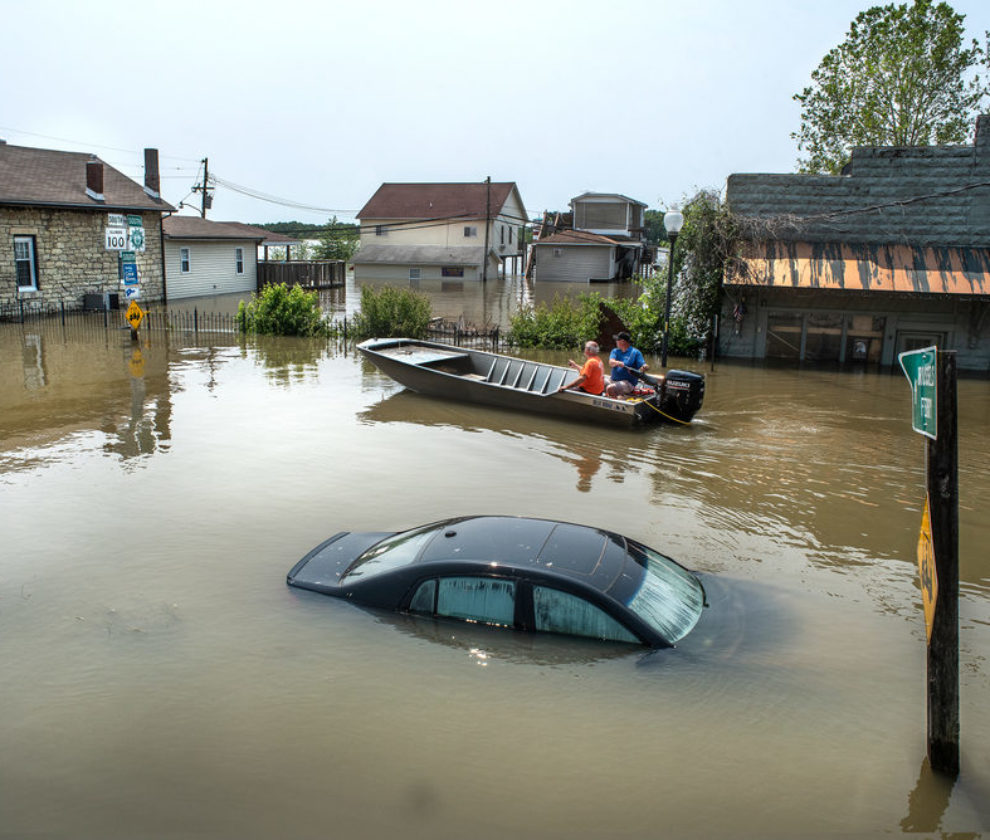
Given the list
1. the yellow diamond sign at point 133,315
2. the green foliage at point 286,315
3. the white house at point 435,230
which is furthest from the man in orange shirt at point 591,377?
the white house at point 435,230

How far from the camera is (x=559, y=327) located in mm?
26359

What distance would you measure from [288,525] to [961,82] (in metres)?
40.3

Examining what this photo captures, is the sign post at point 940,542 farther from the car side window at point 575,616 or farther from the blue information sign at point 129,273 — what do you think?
the blue information sign at point 129,273

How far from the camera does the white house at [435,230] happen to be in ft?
195

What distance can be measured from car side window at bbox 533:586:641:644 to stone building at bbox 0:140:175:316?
25.0 m

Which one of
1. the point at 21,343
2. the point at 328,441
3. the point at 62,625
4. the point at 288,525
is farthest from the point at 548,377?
the point at 21,343

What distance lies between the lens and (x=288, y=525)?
10.4 metres

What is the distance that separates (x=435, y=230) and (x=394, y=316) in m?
40.5

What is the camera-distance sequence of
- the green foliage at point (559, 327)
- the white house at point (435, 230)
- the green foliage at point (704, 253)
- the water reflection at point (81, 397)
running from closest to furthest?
the water reflection at point (81, 397), the green foliage at point (704, 253), the green foliage at point (559, 327), the white house at point (435, 230)

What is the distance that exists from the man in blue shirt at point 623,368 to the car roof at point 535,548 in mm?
8981

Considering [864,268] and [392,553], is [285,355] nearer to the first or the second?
[864,268]

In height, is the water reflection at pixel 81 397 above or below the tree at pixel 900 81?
below

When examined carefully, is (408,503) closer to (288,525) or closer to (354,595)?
(288,525)

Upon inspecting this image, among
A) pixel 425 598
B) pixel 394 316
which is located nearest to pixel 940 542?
pixel 425 598
